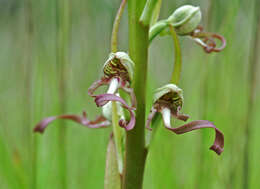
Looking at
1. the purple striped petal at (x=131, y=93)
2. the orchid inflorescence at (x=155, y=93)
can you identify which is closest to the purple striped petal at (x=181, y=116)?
the orchid inflorescence at (x=155, y=93)

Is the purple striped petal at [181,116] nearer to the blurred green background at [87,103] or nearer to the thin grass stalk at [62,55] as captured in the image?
the blurred green background at [87,103]

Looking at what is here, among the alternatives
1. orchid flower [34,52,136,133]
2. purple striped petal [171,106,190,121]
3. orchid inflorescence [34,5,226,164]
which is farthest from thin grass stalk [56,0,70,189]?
purple striped petal [171,106,190,121]

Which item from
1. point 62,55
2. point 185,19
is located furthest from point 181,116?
point 62,55

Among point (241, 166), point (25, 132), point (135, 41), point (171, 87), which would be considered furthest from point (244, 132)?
point (25, 132)

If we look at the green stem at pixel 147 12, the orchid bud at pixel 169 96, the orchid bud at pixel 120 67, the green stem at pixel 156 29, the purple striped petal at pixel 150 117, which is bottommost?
the purple striped petal at pixel 150 117

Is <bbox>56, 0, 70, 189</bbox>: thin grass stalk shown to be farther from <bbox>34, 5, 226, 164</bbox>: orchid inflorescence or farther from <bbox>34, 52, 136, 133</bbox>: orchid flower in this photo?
<bbox>34, 52, 136, 133</bbox>: orchid flower

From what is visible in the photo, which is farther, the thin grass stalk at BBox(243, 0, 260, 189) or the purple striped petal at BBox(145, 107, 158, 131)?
the thin grass stalk at BBox(243, 0, 260, 189)
